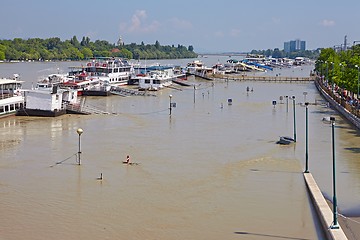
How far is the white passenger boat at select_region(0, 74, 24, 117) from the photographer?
28.1 m

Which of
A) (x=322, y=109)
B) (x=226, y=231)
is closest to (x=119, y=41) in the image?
(x=322, y=109)

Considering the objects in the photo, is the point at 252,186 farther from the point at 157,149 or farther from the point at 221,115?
the point at 221,115

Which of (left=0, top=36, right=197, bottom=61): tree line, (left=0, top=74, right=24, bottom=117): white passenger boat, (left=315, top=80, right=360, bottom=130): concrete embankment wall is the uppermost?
(left=0, top=36, right=197, bottom=61): tree line

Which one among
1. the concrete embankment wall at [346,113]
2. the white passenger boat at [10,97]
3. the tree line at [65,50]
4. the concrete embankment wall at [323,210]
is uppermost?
the tree line at [65,50]

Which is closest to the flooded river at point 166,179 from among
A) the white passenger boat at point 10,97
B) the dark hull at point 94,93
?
the white passenger boat at point 10,97

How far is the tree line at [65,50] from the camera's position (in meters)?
115

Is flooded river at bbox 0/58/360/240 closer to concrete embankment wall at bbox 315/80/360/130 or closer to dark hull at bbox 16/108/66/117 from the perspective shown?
concrete embankment wall at bbox 315/80/360/130

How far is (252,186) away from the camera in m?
14.6

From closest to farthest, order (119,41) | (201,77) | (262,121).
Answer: (262,121) < (201,77) < (119,41)

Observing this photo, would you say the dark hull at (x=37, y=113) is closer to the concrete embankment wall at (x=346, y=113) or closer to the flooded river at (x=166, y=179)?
the flooded river at (x=166, y=179)

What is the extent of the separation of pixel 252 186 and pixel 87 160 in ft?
18.9

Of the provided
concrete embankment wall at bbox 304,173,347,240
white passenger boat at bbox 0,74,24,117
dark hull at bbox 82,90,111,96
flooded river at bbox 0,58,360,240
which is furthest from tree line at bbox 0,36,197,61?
concrete embankment wall at bbox 304,173,347,240

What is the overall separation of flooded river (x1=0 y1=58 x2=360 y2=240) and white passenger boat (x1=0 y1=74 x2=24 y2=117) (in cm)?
111

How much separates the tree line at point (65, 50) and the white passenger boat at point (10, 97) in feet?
266
